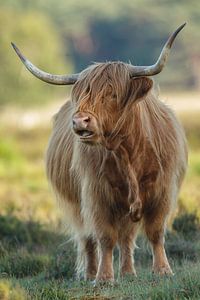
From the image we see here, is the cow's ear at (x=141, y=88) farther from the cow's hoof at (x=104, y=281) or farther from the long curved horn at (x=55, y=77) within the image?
the cow's hoof at (x=104, y=281)

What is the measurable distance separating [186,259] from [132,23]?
3456 inches

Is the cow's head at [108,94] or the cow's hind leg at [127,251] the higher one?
the cow's head at [108,94]

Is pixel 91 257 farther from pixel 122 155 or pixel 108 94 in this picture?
pixel 108 94

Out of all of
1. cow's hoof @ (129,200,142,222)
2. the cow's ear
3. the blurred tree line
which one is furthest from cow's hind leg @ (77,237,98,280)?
the blurred tree line

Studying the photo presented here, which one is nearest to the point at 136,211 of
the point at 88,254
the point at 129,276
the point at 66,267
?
the point at 129,276

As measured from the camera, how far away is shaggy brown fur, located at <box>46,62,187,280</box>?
26.6ft

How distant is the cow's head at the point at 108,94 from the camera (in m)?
7.95

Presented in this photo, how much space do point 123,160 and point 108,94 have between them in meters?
0.62

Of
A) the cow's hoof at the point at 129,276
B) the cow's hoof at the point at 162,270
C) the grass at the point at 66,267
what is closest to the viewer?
the grass at the point at 66,267

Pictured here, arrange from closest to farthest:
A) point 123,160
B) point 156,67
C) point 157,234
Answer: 1. point 156,67
2. point 123,160
3. point 157,234

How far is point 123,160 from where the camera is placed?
8430 millimetres

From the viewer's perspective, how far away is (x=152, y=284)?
7840mm

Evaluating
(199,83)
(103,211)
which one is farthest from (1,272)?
(199,83)

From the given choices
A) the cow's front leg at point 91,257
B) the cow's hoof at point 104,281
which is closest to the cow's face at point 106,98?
the cow's hoof at point 104,281
